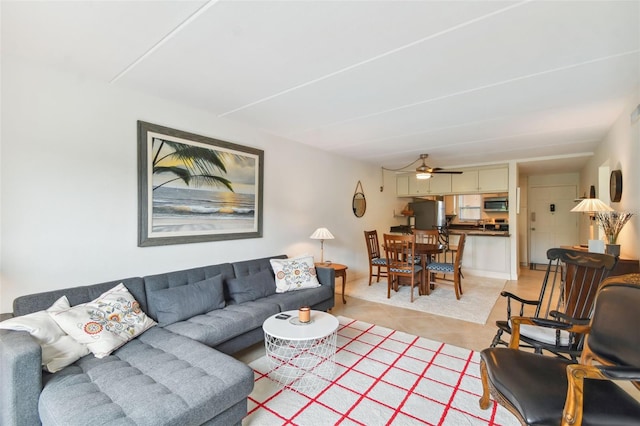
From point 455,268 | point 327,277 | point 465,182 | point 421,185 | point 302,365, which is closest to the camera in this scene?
point 302,365

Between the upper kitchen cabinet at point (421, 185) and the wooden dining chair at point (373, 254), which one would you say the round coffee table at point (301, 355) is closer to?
the wooden dining chair at point (373, 254)

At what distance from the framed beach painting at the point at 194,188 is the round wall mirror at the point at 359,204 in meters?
2.38

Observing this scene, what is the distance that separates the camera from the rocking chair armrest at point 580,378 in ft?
4.00

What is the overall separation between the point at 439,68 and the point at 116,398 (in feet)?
9.35

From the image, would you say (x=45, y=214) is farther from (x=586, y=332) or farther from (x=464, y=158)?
(x=464, y=158)

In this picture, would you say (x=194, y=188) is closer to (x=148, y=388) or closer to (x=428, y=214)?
(x=148, y=388)

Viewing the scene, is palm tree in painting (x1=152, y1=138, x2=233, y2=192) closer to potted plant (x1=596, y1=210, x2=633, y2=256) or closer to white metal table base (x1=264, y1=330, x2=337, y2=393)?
white metal table base (x1=264, y1=330, x2=337, y2=393)

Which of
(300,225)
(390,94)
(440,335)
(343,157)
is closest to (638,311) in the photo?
(440,335)

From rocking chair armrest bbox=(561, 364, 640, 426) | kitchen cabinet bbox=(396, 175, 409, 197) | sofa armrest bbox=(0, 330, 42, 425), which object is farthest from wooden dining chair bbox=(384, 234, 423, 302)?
sofa armrest bbox=(0, 330, 42, 425)

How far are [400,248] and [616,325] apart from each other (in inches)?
116

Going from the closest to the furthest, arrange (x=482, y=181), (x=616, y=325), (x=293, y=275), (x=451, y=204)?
(x=616, y=325) → (x=293, y=275) → (x=482, y=181) → (x=451, y=204)

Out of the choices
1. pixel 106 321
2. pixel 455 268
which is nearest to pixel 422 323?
pixel 455 268

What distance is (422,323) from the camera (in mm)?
3514

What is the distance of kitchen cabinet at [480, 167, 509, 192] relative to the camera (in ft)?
19.0
